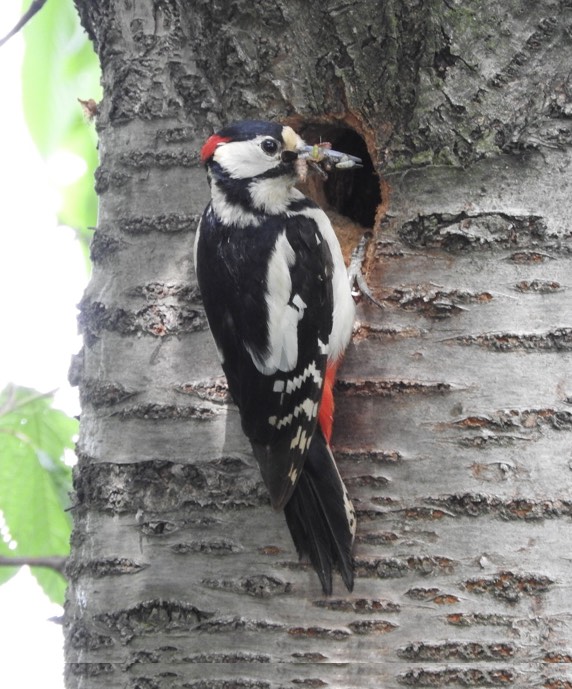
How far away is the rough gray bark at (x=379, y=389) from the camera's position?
5.48 ft

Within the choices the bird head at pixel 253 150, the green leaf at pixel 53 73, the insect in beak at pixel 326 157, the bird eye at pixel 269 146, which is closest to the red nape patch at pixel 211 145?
the bird head at pixel 253 150

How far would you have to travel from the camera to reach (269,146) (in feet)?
6.95

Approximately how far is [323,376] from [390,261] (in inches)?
11.4

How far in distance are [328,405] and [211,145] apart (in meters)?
0.63

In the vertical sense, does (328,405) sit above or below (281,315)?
below

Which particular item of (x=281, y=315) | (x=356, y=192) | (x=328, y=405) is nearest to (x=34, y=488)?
(x=281, y=315)

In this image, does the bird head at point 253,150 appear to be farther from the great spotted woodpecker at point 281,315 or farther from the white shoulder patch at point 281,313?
the white shoulder patch at point 281,313

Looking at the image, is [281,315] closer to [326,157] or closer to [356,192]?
[326,157]

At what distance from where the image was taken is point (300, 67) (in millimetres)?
1959

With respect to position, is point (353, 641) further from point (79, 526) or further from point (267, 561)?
point (79, 526)

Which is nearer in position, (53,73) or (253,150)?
(253,150)

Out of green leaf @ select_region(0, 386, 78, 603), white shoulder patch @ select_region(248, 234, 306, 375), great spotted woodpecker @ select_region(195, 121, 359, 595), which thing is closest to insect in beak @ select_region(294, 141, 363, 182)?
great spotted woodpecker @ select_region(195, 121, 359, 595)

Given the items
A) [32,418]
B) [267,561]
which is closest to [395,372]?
[267,561]

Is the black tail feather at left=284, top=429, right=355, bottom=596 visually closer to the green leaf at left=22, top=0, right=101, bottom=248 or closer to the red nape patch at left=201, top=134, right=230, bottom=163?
the red nape patch at left=201, top=134, right=230, bottom=163
